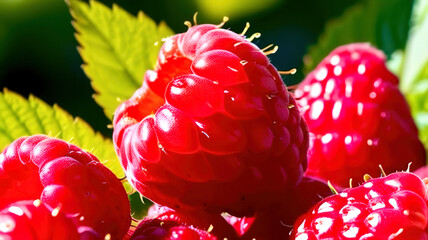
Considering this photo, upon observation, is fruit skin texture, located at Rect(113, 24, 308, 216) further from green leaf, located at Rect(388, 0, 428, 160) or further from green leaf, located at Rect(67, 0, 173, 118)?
green leaf, located at Rect(388, 0, 428, 160)

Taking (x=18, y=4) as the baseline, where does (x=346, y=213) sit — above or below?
above

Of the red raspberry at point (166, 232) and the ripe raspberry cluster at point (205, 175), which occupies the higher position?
the ripe raspberry cluster at point (205, 175)

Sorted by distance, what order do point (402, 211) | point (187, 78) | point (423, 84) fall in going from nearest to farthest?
point (402, 211)
point (187, 78)
point (423, 84)

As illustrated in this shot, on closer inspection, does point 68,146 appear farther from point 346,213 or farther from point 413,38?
point 413,38

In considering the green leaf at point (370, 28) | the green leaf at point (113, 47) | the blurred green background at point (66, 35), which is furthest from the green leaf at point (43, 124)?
the blurred green background at point (66, 35)

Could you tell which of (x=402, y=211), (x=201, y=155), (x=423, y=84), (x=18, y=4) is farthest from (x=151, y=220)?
(x=18, y=4)

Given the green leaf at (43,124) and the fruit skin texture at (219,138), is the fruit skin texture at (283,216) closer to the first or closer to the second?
the fruit skin texture at (219,138)

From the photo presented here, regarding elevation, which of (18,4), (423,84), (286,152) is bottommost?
(18,4)
